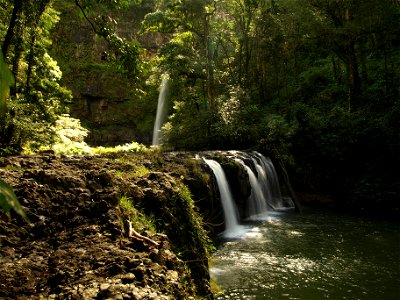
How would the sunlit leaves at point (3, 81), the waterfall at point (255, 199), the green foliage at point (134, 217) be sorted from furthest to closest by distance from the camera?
the waterfall at point (255, 199) → the green foliage at point (134, 217) → the sunlit leaves at point (3, 81)

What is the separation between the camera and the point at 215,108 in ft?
64.9

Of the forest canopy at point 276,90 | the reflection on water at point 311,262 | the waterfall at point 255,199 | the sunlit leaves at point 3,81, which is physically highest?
the forest canopy at point 276,90

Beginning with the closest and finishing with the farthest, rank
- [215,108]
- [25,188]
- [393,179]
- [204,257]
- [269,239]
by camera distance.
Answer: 1. [25,188]
2. [204,257]
3. [269,239]
4. [393,179]
5. [215,108]

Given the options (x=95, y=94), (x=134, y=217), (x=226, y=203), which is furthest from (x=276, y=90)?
(x=134, y=217)

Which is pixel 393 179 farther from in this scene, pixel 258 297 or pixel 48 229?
pixel 48 229

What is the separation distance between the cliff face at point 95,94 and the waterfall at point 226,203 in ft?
74.7

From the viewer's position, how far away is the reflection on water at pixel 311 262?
6.30 metres

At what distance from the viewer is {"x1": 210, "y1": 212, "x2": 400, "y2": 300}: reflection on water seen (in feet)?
20.7

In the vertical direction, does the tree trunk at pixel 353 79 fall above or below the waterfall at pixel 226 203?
above

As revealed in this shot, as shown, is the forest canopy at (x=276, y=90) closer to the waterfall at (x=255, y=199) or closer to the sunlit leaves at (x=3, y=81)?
the waterfall at (x=255, y=199)

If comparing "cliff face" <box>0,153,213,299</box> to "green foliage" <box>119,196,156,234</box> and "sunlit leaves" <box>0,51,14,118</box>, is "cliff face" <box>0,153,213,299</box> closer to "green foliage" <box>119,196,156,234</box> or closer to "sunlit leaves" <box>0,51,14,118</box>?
"green foliage" <box>119,196,156,234</box>

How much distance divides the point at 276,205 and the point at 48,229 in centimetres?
1250

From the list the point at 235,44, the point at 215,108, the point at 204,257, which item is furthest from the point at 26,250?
the point at 235,44

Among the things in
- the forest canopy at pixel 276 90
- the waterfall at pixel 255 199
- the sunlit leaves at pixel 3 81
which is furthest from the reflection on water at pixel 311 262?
the sunlit leaves at pixel 3 81
